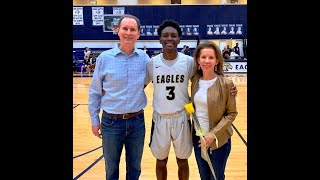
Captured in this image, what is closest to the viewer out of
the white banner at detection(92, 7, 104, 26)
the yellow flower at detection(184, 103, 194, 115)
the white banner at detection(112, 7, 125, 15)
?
the yellow flower at detection(184, 103, 194, 115)

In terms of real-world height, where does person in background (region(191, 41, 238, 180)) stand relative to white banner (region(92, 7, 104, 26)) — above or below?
below

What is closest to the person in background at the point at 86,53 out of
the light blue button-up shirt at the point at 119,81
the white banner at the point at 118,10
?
the white banner at the point at 118,10

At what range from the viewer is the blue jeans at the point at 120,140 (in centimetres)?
291

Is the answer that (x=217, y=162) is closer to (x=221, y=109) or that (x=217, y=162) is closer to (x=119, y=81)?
(x=221, y=109)

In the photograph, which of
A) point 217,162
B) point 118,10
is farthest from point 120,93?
point 118,10

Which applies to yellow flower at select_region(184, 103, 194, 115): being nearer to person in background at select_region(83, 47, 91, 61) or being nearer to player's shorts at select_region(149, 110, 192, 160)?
player's shorts at select_region(149, 110, 192, 160)

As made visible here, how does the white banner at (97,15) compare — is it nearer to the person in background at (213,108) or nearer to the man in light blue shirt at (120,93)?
the man in light blue shirt at (120,93)

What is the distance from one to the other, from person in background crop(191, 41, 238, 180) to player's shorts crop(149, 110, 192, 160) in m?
0.21

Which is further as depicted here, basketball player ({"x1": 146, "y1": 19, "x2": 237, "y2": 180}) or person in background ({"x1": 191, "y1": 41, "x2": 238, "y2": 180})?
basketball player ({"x1": 146, "y1": 19, "x2": 237, "y2": 180})

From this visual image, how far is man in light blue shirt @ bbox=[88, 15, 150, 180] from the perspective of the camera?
2.90 m

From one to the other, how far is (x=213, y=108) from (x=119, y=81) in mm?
805

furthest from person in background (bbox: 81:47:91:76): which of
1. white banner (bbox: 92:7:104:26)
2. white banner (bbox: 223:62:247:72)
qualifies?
white banner (bbox: 223:62:247:72)
